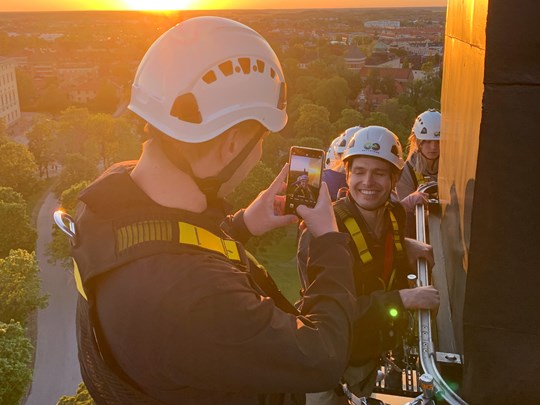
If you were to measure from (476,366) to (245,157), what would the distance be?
5.58 ft

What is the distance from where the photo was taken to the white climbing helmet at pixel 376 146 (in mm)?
5484

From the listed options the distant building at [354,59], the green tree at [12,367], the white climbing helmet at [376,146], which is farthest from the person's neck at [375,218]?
the distant building at [354,59]

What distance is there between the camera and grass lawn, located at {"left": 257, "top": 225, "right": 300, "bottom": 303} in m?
27.4

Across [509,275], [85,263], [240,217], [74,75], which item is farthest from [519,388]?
[74,75]

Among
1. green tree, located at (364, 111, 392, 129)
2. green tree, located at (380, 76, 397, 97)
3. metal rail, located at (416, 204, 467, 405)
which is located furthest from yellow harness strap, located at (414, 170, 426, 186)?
green tree, located at (380, 76, 397, 97)

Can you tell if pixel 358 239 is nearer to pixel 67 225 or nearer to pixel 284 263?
pixel 67 225

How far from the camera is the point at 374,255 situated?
16.2ft

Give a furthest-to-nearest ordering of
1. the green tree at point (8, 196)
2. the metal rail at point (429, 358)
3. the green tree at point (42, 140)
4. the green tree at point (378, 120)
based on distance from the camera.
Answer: the green tree at point (378, 120)
the green tree at point (42, 140)
the green tree at point (8, 196)
the metal rail at point (429, 358)

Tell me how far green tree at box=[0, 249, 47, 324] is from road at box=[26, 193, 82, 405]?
6.00 ft

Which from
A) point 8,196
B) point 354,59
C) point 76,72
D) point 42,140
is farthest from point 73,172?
point 354,59

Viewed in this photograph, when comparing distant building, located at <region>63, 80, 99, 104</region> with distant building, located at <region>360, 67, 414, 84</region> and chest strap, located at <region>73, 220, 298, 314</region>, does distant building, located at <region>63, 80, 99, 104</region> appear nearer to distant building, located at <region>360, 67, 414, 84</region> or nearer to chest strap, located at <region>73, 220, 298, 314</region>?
distant building, located at <region>360, 67, 414, 84</region>

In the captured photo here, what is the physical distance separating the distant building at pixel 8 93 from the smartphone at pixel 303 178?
3394 inches

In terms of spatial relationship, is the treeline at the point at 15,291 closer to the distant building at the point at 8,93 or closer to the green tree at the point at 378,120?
the green tree at the point at 378,120

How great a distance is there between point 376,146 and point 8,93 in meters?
88.5
